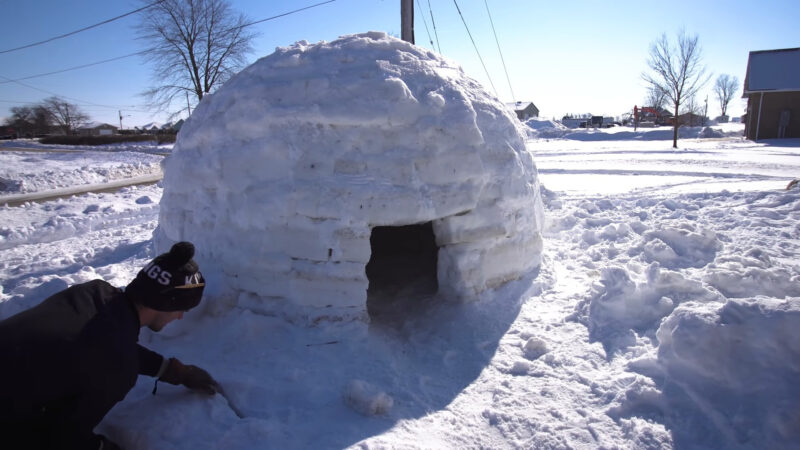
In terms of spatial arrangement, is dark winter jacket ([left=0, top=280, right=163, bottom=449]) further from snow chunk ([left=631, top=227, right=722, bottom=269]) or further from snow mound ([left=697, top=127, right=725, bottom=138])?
snow mound ([left=697, top=127, right=725, bottom=138])

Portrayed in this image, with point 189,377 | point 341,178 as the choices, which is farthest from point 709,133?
point 189,377

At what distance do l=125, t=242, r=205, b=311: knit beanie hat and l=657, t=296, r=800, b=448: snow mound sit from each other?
2779 mm

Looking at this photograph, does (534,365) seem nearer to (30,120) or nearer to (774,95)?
(774,95)

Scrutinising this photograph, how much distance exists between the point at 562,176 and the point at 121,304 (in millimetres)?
12689

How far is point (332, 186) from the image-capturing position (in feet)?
11.0

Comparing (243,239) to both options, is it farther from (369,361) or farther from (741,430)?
(741,430)

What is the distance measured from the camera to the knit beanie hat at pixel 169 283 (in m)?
2.02

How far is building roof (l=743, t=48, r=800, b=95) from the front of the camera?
893 inches

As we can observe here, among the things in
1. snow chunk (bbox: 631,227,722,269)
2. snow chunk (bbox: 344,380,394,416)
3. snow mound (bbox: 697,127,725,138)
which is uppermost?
snow mound (bbox: 697,127,725,138)

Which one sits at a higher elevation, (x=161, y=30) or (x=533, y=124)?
(x=161, y=30)

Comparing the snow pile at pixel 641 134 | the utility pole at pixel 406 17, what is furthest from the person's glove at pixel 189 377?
the snow pile at pixel 641 134

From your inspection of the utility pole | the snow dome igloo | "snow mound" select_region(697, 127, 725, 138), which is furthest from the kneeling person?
"snow mound" select_region(697, 127, 725, 138)

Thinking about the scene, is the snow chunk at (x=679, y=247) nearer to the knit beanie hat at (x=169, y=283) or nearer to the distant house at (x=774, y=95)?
the knit beanie hat at (x=169, y=283)

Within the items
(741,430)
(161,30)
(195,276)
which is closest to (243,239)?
(195,276)
